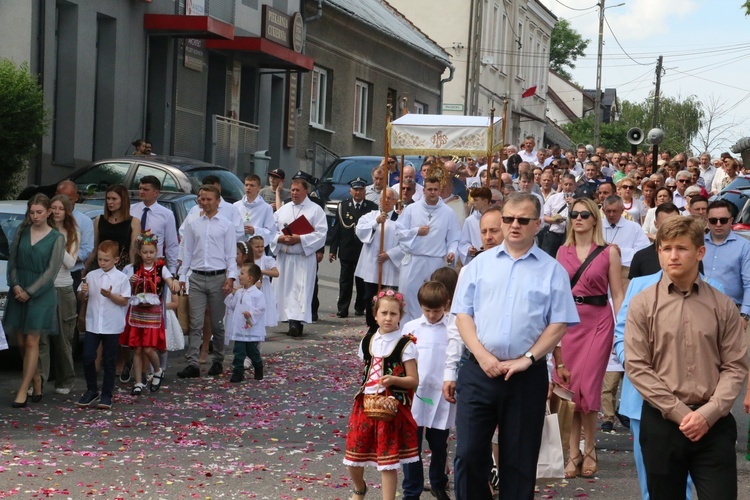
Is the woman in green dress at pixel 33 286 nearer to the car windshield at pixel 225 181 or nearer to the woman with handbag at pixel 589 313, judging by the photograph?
the woman with handbag at pixel 589 313

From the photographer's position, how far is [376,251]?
15.6m

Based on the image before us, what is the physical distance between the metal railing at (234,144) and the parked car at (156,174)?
29.1 feet

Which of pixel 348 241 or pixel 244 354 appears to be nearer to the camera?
pixel 244 354

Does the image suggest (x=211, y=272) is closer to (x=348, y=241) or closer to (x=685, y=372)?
(x=348, y=241)

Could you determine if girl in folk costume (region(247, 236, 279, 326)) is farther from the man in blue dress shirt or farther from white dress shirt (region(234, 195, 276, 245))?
the man in blue dress shirt

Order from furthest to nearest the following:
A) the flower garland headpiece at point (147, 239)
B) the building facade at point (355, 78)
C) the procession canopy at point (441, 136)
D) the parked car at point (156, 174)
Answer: the building facade at point (355, 78) < the parked car at point (156, 174) < the procession canopy at point (441, 136) < the flower garland headpiece at point (147, 239)

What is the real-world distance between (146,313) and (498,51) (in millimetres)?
42905

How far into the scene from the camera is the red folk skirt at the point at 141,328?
11.5 m

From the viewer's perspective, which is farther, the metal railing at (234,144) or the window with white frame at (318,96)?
the window with white frame at (318,96)

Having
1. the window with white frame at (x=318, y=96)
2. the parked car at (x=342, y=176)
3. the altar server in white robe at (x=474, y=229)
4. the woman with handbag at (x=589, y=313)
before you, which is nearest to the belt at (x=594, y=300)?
the woman with handbag at (x=589, y=313)

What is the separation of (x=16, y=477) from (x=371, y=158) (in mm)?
18776

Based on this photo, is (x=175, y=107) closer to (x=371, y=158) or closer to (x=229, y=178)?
(x=371, y=158)

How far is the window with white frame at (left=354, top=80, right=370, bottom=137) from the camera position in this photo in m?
37.1

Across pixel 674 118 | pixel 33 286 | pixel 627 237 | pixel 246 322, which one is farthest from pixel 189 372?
pixel 674 118
